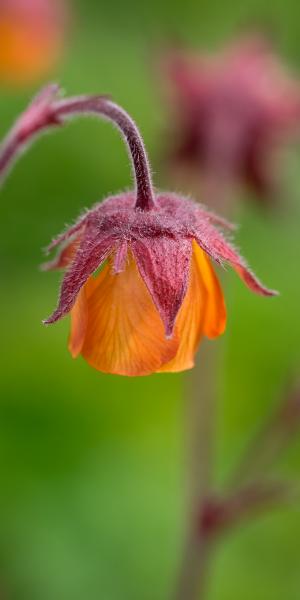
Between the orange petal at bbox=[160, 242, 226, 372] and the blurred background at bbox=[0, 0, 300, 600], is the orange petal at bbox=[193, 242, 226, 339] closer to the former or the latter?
the orange petal at bbox=[160, 242, 226, 372]

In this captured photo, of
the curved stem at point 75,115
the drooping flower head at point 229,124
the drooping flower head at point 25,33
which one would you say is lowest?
the curved stem at point 75,115

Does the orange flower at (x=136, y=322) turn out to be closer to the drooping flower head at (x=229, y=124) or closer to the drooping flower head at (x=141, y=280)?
the drooping flower head at (x=141, y=280)

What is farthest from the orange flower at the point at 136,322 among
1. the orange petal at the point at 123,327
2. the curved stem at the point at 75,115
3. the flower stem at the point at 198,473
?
the flower stem at the point at 198,473

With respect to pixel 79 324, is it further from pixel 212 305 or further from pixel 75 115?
pixel 75 115

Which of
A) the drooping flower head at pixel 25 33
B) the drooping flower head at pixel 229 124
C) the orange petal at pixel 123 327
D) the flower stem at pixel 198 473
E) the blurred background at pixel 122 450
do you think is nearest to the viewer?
the orange petal at pixel 123 327

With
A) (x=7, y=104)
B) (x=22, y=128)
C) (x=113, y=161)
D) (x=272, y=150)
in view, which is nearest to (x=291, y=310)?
(x=272, y=150)

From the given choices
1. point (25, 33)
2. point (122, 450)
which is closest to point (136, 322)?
point (122, 450)

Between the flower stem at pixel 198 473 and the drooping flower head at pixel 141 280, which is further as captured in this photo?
the flower stem at pixel 198 473

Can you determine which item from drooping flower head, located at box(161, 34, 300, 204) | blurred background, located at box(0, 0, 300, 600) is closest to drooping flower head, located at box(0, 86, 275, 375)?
A: blurred background, located at box(0, 0, 300, 600)
